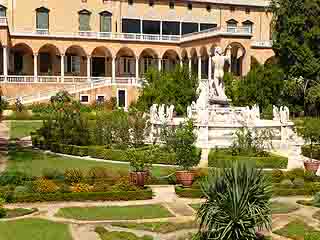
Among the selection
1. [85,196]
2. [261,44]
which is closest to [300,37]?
[261,44]

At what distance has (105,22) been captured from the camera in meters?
62.4

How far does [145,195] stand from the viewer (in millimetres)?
19750

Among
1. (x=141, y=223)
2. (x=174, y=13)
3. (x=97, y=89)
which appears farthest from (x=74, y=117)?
(x=174, y=13)

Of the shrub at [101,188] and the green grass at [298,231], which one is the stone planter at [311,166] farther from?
the shrub at [101,188]

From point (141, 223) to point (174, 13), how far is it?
167ft

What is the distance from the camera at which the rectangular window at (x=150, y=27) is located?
6388 cm

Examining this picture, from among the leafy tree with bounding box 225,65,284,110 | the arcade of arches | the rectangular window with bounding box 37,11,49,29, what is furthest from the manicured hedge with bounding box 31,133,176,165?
the rectangular window with bounding box 37,11,49,29

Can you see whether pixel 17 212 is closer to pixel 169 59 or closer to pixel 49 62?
pixel 49 62

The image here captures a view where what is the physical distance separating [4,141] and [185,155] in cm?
1543

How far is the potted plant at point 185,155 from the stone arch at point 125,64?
124 ft

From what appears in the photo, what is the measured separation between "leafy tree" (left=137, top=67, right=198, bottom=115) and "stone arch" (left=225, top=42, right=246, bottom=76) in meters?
14.4

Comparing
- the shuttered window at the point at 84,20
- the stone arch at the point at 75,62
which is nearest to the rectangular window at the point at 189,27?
the shuttered window at the point at 84,20

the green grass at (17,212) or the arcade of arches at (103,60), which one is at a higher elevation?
the arcade of arches at (103,60)

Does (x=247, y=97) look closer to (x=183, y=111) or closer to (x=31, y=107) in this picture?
(x=183, y=111)
